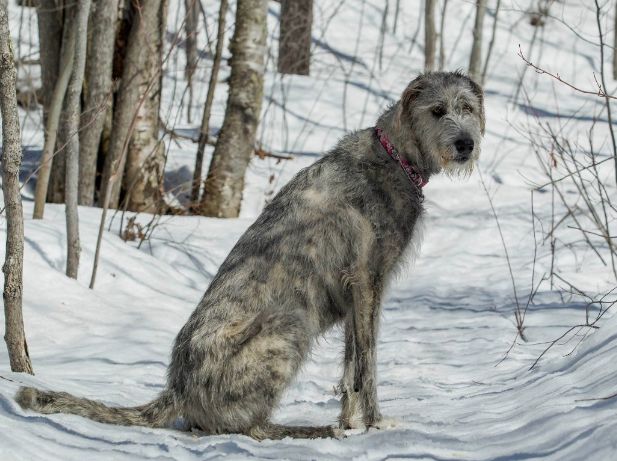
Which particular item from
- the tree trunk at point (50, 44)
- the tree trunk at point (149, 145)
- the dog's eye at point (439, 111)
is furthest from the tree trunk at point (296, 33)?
the dog's eye at point (439, 111)

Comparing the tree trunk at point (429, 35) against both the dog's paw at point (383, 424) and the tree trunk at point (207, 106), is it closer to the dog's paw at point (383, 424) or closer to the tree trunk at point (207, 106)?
the tree trunk at point (207, 106)

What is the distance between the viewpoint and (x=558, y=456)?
295 centimetres

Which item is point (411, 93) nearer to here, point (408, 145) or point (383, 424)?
point (408, 145)

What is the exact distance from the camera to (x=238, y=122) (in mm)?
9211

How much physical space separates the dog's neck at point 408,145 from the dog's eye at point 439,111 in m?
0.15

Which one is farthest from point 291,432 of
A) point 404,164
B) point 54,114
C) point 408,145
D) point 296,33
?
point 296,33

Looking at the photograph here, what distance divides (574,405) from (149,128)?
21.0 feet

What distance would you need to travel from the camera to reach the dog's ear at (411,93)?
14.4 feet

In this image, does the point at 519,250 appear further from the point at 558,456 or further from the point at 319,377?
the point at 558,456

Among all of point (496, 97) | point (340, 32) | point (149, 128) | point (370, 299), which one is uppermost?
point (340, 32)

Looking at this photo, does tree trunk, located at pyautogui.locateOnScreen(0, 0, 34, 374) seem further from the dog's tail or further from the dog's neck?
the dog's neck

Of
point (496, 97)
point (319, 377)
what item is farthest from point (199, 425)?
point (496, 97)

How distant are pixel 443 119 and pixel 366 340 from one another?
1.18 metres

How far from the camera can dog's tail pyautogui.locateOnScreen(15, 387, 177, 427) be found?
3457 millimetres
